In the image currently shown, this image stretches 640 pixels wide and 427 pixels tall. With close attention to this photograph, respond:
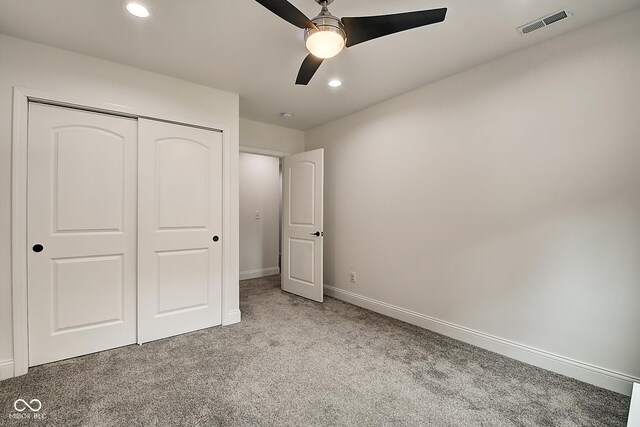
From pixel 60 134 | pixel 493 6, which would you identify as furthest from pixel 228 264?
pixel 493 6

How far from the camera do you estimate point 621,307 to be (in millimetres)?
1976

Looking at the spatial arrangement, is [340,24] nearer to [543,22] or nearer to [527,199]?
[543,22]

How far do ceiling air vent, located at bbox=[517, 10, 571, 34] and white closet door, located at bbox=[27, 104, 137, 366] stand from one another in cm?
329

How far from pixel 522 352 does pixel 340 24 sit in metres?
2.79

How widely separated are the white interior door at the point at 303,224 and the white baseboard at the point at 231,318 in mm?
1138

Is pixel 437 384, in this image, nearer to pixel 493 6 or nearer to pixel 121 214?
pixel 493 6

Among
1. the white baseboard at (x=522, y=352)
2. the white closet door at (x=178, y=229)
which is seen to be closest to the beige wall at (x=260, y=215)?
the white closet door at (x=178, y=229)

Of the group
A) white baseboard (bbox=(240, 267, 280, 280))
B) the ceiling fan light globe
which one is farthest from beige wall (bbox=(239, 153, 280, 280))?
the ceiling fan light globe

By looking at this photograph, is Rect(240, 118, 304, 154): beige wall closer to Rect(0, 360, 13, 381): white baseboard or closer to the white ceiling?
the white ceiling

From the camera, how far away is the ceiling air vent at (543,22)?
195cm

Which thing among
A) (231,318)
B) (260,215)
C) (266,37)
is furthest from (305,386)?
(260,215)

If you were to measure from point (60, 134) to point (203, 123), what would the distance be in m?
1.14

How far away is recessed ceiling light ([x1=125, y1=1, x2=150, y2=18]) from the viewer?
1.84m

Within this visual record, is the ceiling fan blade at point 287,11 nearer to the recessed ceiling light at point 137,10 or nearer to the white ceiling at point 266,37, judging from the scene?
the white ceiling at point 266,37
